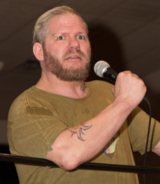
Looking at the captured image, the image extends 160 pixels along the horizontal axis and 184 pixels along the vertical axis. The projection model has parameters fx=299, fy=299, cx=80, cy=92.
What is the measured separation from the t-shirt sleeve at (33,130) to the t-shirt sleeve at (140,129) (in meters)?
0.52

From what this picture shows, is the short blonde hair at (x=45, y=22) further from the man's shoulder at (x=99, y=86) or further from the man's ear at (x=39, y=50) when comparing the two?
the man's shoulder at (x=99, y=86)

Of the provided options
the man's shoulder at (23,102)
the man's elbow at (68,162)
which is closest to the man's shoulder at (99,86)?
the man's shoulder at (23,102)

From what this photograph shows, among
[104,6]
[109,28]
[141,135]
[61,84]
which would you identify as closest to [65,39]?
[61,84]

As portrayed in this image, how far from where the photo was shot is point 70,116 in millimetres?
1357

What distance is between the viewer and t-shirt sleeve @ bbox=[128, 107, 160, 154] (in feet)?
5.08

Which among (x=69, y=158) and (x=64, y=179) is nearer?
(x=69, y=158)

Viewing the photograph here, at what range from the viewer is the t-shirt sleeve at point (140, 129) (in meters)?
1.55

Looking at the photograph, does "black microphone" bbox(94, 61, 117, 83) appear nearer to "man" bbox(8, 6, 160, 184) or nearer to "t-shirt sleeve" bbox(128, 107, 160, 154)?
"man" bbox(8, 6, 160, 184)

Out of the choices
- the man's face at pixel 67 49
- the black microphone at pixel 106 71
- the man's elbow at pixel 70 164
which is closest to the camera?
the man's elbow at pixel 70 164

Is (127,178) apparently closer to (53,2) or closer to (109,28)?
(53,2)

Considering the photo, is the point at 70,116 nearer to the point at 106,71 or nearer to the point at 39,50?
the point at 106,71

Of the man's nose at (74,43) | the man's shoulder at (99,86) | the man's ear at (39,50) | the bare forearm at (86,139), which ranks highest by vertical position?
the man's nose at (74,43)

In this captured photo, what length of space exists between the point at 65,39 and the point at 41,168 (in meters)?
0.63

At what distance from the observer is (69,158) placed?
1050 mm
